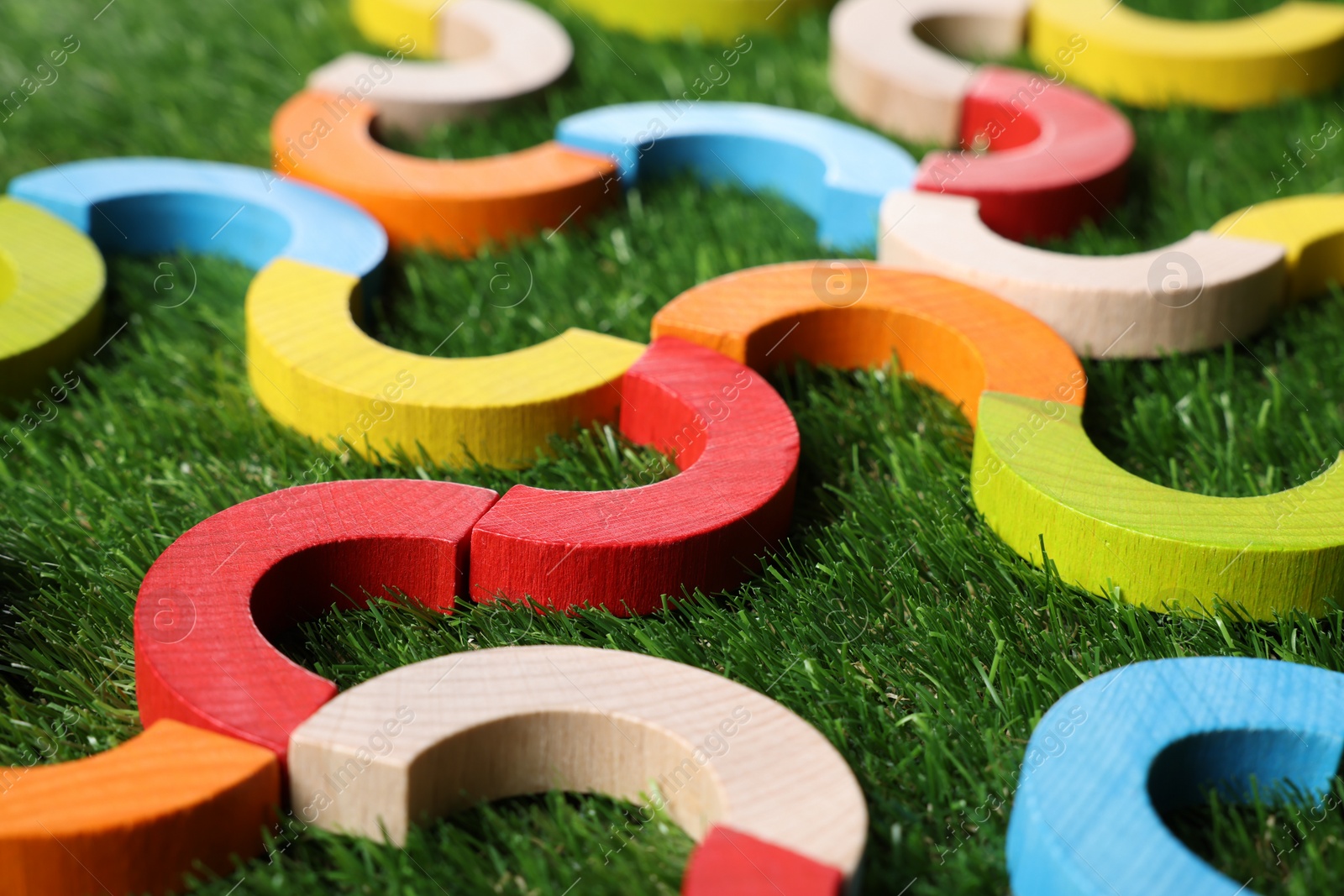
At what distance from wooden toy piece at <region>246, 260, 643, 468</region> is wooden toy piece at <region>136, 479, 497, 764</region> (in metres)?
0.30

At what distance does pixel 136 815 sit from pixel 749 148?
115 inches

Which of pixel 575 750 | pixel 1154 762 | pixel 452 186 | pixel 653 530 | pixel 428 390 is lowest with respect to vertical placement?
pixel 1154 762

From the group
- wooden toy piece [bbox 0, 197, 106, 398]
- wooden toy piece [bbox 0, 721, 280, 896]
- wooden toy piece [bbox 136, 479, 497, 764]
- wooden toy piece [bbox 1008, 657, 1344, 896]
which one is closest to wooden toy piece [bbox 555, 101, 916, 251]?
wooden toy piece [bbox 0, 197, 106, 398]

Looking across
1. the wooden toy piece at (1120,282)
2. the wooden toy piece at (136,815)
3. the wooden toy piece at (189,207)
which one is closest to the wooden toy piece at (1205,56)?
the wooden toy piece at (1120,282)

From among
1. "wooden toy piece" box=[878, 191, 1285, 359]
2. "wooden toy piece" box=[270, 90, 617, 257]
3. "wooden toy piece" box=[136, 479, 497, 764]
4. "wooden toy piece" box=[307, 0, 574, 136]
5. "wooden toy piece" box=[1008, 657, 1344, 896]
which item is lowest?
"wooden toy piece" box=[1008, 657, 1344, 896]

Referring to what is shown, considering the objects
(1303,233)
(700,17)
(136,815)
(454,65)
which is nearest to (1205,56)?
(1303,233)

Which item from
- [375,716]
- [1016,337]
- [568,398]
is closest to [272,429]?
[568,398]

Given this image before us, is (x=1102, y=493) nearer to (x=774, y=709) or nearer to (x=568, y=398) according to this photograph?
(x=774, y=709)

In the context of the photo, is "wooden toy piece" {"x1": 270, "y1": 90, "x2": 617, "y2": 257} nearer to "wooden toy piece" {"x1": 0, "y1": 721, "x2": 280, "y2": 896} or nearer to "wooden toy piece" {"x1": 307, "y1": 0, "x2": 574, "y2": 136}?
"wooden toy piece" {"x1": 307, "y1": 0, "x2": 574, "y2": 136}

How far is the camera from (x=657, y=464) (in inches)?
123

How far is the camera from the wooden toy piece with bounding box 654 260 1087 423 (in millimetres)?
3246

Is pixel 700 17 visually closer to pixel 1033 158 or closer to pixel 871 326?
pixel 1033 158

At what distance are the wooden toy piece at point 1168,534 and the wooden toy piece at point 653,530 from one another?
0.50m

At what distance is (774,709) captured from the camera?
2.30m
